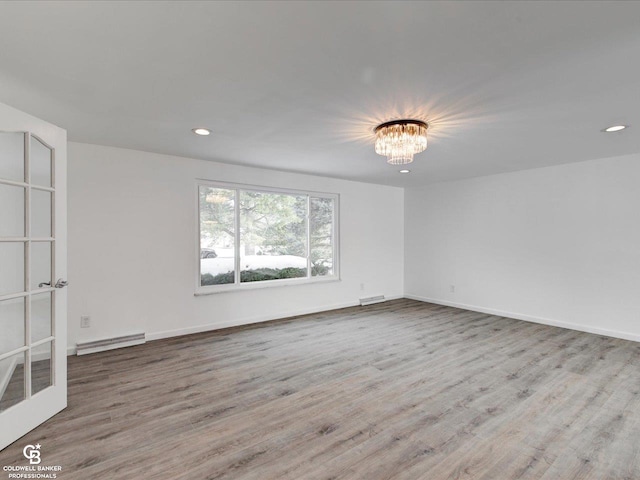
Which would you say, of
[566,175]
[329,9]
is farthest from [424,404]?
[566,175]

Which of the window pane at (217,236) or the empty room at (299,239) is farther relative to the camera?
the window pane at (217,236)

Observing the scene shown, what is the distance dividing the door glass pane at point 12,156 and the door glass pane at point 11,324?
80cm

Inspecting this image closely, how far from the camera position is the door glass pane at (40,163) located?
2154 mm

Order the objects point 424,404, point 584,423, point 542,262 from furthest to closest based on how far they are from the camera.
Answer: point 542,262
point 424,404
point 584,423

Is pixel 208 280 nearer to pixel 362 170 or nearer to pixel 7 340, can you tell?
pixel 7 340

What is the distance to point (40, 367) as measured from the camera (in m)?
2.17

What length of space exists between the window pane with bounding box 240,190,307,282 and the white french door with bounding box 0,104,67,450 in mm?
2423

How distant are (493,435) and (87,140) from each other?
4.48m

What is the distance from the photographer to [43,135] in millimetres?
2195

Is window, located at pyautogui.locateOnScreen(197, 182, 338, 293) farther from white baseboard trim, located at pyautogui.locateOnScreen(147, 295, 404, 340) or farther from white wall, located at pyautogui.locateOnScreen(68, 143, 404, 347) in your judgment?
white baseboard trim, located at pyautogui.locateOnScreen(147, 295, 404, 340)

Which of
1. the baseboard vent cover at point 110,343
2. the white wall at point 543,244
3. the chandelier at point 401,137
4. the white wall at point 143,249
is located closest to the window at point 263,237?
the white wall at point 143,249

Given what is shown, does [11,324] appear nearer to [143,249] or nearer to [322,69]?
[143,249]

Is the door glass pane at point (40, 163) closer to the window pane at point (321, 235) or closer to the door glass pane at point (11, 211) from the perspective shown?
the door glass pane at point (11, 211)

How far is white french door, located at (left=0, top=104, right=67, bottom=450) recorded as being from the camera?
1996 millimetres
